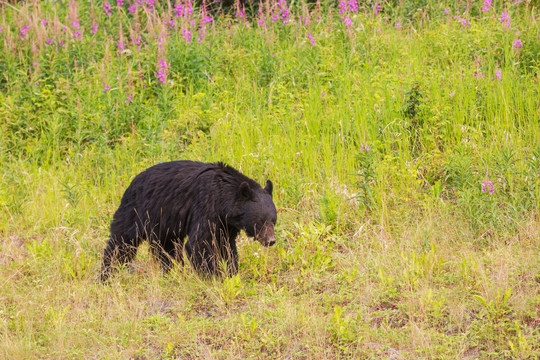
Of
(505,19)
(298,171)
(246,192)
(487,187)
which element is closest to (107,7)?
(298,171)

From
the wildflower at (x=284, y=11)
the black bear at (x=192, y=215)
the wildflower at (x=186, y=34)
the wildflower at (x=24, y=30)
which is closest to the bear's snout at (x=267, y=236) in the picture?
the black bear at (x=192, y=215)

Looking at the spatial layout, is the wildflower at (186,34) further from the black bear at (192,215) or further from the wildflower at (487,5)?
the wildflower at (487,5)

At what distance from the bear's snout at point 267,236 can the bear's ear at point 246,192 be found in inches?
11.0

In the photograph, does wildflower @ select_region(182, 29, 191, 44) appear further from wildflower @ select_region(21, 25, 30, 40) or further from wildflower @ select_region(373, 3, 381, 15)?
wildflower @ select_region(373, 3, 381, 15)

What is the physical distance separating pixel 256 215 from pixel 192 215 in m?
0.62

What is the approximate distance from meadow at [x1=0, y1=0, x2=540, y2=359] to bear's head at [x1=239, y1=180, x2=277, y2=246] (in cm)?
36

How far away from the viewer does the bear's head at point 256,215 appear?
5254 mm

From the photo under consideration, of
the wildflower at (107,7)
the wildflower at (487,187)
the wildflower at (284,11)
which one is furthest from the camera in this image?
the wildflower at (107,7)

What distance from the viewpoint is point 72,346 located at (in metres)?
4.43

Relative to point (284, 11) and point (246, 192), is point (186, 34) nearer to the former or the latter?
point (284, 11)

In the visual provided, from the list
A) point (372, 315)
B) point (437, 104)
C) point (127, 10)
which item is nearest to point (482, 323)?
point (372, 315)

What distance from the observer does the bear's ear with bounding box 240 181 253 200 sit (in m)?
5.22

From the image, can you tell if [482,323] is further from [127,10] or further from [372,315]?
[127,10]

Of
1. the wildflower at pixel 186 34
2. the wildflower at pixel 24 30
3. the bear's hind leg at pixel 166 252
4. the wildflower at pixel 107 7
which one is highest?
the wildflower at pixel 107 7
